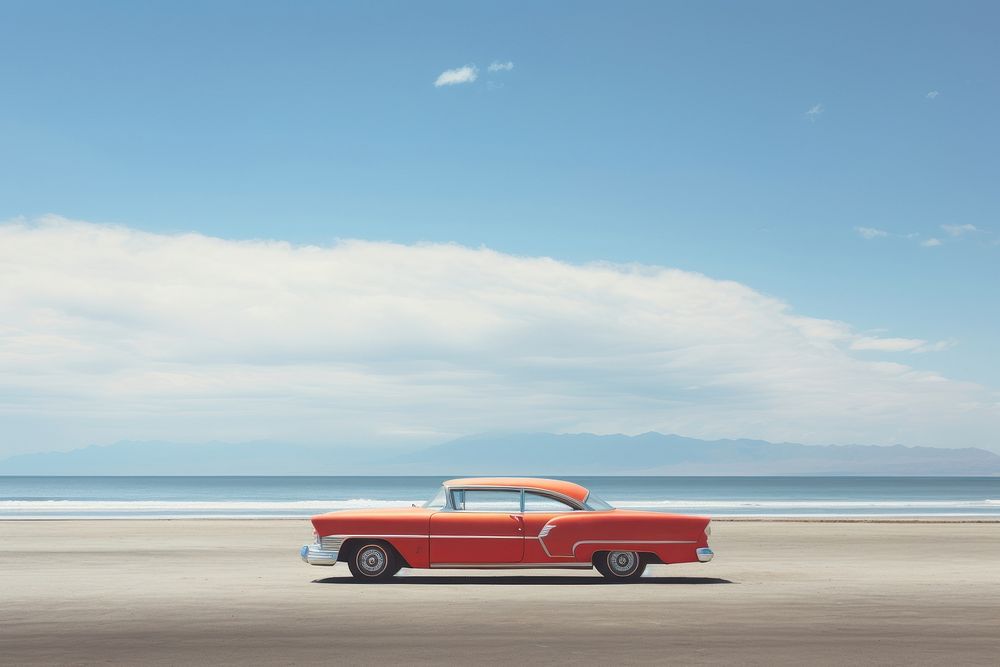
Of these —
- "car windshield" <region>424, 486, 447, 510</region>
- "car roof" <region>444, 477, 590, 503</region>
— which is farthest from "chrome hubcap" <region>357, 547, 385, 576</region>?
"car roof" <region>444, 477, 590, 503</region>

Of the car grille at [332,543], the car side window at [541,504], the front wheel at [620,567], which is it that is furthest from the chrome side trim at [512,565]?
the car grille at [332,543]

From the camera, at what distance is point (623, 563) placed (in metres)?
16.3

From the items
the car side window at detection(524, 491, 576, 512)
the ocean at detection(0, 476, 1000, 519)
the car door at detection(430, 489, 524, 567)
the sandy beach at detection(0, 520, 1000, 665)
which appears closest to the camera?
the sandy beach at detection(0, 520, 1000, 665)

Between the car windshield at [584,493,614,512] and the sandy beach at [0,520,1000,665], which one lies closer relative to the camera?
the sandy beach at [0,520,1000,665]

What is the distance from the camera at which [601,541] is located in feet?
52.9

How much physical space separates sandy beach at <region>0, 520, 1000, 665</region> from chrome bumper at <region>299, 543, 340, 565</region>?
1.31ft

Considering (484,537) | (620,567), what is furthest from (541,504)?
(620,567)

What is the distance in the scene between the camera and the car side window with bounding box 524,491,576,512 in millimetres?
15883

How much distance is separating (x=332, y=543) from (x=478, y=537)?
7.24 ft

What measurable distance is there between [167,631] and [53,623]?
64.0 inches

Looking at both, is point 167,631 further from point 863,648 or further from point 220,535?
point 220,535

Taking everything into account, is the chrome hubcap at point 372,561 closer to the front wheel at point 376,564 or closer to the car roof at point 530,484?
the front wheel at point 376,564

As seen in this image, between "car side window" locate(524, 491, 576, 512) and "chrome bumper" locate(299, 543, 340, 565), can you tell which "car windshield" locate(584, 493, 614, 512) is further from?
"chrome bumper" locate(299, 543, 340, 565)

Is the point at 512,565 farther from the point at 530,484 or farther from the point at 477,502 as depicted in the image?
the point at 530,484
